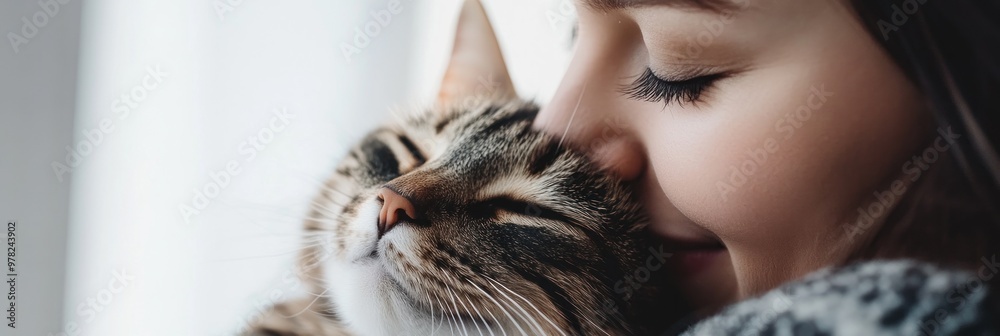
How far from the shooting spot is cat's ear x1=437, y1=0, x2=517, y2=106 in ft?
1.84

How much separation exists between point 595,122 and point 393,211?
141 millimetres

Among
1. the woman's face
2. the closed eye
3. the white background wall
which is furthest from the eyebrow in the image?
the white background wall

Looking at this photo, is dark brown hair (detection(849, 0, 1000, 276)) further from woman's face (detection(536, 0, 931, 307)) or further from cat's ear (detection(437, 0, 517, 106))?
cat's ear (detection(437, 0, 517, 106))

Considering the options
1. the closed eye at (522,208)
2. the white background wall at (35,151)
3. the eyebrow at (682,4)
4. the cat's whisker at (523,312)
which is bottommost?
the cat's whisker at (523,312)

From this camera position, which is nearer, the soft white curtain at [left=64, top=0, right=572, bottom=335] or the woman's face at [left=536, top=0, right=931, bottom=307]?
the woman's face at [left=536, top=0, right=931, bottom=307]

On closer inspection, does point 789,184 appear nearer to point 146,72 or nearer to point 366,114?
point 366,114

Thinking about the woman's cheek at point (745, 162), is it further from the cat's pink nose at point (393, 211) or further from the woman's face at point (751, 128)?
the cat's pink nose at point (393, 211)

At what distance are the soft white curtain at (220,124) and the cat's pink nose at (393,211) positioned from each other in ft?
0.35

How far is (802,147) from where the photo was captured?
379 mm

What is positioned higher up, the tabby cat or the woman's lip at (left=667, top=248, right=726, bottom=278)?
the tabby cat

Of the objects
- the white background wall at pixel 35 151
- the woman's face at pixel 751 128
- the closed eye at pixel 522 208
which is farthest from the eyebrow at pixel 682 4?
the white background wall at pixel 35 151

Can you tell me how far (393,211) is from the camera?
45 centimetres

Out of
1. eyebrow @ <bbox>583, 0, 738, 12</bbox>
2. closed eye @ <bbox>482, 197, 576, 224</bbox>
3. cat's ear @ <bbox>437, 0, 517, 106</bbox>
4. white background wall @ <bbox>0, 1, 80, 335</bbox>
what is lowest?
closed eye @ <bbox>482, 197, 576, 224</bbox>

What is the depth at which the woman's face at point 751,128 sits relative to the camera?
14.7 inches
